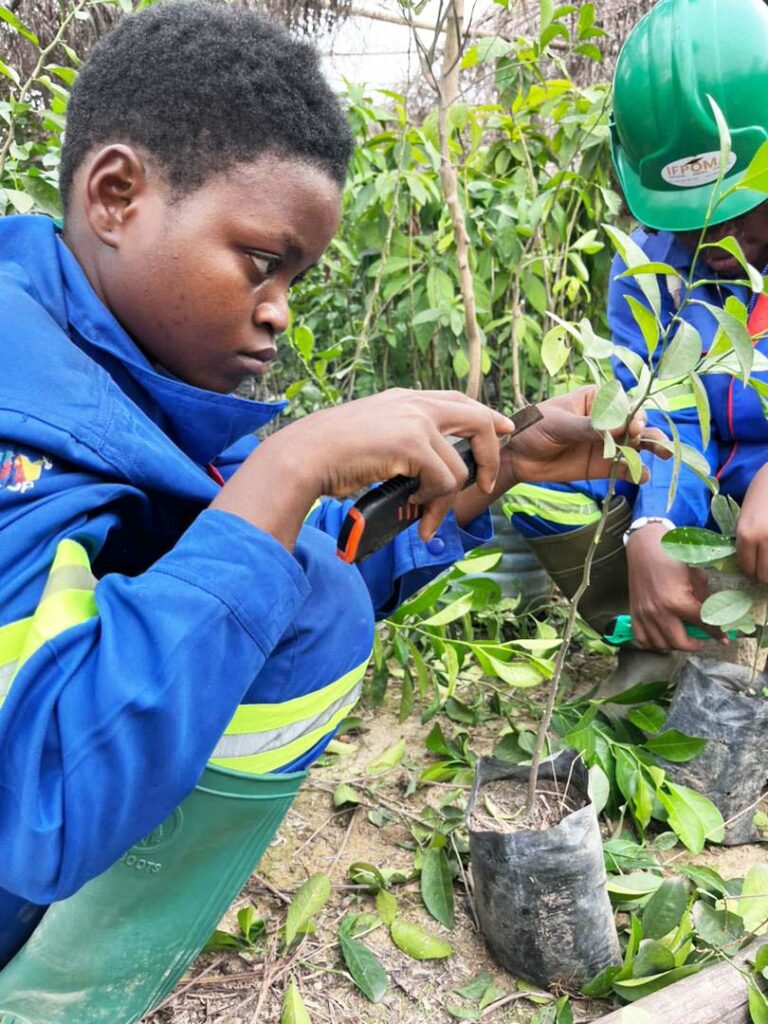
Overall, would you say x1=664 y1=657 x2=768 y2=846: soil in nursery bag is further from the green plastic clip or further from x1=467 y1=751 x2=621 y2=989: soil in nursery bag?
x1=467 y1=751 x2=621 y2=989: soil in nursery bag

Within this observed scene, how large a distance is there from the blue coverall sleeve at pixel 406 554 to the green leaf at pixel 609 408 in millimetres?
310

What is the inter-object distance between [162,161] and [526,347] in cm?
164

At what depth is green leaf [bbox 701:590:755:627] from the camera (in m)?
1.19

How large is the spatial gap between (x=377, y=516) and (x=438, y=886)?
2.08ft

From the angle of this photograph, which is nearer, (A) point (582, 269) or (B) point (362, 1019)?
(B) point (362, 1019)

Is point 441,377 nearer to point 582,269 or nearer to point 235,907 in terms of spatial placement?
point 582,269

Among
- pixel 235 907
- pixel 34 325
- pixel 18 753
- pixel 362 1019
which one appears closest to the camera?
pixel 18 753

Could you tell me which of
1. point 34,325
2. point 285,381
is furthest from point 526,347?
point 34,325

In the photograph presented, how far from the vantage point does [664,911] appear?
1129mm

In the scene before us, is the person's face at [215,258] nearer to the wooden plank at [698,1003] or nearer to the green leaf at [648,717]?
the wooden plank at [698,1003]

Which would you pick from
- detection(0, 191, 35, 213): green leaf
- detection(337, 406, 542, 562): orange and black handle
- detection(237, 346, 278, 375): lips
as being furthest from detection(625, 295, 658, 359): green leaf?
detection(0, 191, 35, 213): green leaf

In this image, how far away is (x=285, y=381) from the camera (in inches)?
117

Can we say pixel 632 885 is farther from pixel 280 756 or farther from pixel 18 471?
pixel 18 471

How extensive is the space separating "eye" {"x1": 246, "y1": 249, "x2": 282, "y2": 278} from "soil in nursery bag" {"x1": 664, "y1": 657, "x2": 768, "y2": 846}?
37.5 inches
